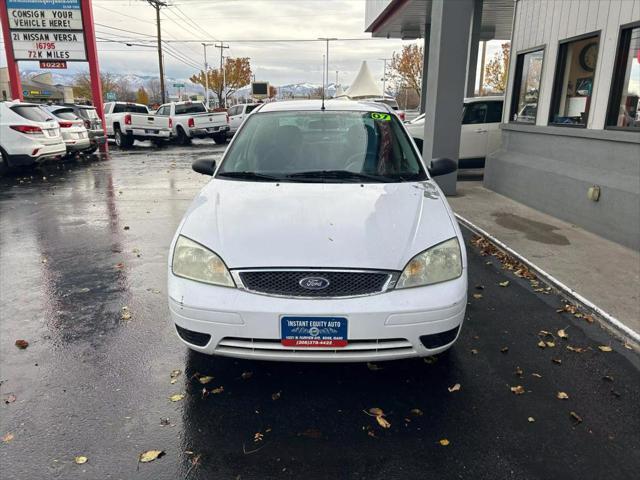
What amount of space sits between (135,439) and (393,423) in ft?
4.68

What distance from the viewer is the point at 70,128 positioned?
1440 cm

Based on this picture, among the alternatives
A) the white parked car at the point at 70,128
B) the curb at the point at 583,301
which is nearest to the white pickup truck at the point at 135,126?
the white parked car at the point at 70,128

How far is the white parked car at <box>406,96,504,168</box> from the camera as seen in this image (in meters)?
Answer: 11.8

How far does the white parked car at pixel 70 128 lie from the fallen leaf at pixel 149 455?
1367cm

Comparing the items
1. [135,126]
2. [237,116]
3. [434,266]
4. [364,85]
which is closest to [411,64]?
[364,85]

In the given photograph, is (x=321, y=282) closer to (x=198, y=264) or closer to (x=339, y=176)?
(x=198, y=264)

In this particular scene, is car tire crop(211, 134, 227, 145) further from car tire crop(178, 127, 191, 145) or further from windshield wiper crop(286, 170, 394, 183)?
windshield wiper crop(286, 170, 394, 183)

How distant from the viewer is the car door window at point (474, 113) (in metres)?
11.8

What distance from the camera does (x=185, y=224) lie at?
320cm

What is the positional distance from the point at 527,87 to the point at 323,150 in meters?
6.60

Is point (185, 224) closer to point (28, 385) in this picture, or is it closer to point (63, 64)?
point (28, 385)

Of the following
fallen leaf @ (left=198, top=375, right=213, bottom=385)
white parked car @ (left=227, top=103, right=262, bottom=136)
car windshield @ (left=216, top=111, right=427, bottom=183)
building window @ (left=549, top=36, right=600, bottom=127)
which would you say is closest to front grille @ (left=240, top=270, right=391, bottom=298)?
fallen leaf @ (left=198, top=375, right=213, bottom=385)

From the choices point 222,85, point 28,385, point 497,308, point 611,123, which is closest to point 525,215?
point 611,123

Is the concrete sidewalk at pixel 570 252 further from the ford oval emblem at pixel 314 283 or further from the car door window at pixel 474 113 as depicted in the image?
the car door window at pixel 474 113
